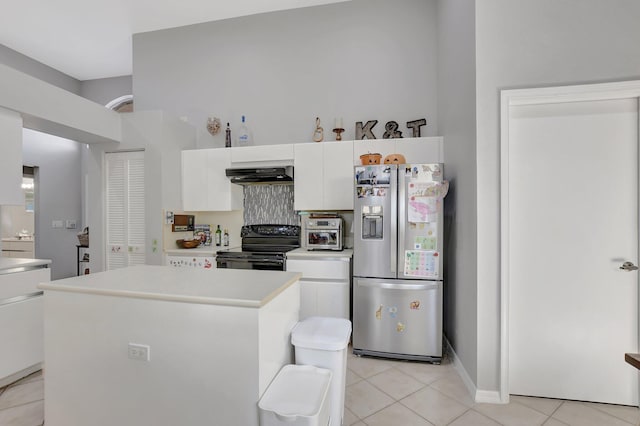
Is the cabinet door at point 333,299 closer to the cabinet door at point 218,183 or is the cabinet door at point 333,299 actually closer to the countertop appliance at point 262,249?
the countertop appliance at point 262,249

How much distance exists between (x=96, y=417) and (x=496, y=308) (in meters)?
2.45

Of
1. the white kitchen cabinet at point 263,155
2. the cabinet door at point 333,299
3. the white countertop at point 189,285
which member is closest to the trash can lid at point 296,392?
the white countertop at point 189,285

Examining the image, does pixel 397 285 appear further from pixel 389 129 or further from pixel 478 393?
pixel 389 129

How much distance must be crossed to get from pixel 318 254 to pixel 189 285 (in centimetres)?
163

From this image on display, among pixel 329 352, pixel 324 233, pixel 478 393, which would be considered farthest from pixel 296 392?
pixel 324 233

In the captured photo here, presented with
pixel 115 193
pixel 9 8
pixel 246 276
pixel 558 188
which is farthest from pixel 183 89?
pixel 558 188

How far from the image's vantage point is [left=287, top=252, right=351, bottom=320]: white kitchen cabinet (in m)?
3.03

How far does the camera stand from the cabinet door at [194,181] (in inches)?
146

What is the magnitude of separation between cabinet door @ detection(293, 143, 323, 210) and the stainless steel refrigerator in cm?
69

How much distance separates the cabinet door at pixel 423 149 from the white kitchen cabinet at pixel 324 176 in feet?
1.92

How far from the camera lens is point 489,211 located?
2084mm

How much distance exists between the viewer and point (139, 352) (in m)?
1.52

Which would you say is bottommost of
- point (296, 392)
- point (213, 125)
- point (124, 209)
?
point (296, 392)

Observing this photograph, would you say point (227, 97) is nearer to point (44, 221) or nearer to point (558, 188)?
point (558, 188)
